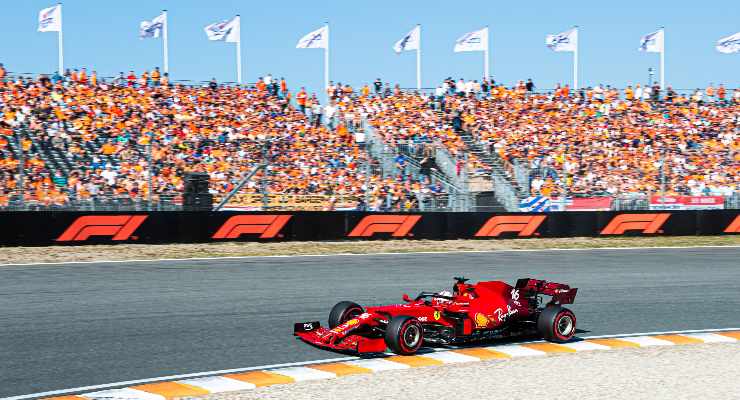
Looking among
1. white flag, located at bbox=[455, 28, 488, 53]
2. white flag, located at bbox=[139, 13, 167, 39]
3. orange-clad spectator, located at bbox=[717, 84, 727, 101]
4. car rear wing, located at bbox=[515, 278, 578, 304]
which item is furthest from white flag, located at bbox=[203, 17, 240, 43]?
car rear wing, located at bbox=[515, 278, 578, 304]

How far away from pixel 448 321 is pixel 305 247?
11386 mm

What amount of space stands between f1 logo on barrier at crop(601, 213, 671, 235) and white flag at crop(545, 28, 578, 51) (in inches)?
699

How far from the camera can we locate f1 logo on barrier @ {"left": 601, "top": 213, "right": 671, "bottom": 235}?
77.4 ft

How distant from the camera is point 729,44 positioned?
1553 inches

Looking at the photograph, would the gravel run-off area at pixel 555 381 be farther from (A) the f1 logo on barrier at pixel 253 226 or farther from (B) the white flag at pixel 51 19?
(B) the white flag at pixel 51 19

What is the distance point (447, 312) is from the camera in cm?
855

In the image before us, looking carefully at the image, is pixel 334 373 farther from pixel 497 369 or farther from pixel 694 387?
pixel 694 387

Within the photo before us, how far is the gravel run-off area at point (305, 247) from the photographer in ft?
56.1

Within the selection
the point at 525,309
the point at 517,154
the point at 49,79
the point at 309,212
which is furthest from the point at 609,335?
the point at 49,79

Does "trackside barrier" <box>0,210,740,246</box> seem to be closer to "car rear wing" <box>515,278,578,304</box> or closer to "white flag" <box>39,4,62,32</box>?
"car rear wing" <box>515,278,578,304</box>

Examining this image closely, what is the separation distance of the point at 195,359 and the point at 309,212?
12.9 m

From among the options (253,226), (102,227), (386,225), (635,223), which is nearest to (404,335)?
(102,227)

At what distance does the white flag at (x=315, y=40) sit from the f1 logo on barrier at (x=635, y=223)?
55.5ft

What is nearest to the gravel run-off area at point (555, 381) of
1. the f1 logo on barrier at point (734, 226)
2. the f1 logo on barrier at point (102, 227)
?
the f1 logo on barrier at point (102, 227)
